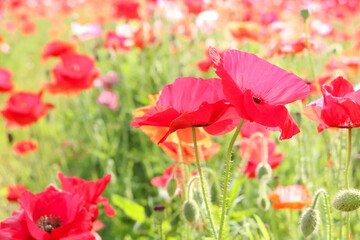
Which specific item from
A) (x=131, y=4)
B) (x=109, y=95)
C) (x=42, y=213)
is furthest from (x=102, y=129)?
(x=42, y=213)

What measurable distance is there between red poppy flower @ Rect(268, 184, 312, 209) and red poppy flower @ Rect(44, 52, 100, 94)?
4.42 feet

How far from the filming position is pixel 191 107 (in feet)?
2.72

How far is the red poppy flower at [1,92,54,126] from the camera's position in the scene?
2150 mm

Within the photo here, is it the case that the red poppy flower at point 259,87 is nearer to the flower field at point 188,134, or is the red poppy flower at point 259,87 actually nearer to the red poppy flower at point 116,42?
the flower field at point 188,134

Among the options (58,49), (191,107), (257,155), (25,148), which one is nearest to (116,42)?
(58,49)

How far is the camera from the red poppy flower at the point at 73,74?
7.49ft

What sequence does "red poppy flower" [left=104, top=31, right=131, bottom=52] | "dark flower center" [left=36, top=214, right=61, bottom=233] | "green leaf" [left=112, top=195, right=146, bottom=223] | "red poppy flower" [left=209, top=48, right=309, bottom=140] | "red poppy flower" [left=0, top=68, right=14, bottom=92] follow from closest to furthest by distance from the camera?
1. "red poppy flower" [left=209, top=48, right=309, bottom=140]
2. "dark flower center" [left=36, top=214, right=61, bottom=233]
3. "green leaf" [left=112, top=195, right=146, bottom=223]
4. "red poppy flower" [left=0, top=68, right=14, bottom=92]
5. "red poppy flower" [left=104, top=31, right=131, bottom=52]

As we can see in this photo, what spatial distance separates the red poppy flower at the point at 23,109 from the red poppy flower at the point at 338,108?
158 cm

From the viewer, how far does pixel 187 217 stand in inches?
39.6

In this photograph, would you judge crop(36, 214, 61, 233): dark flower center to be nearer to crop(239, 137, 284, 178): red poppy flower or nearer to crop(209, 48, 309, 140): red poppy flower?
crop(209, 48, 309, 140): red poppy flower

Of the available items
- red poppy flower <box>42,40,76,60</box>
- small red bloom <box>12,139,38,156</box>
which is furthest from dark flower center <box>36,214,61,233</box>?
red poppy flower <box>42,40,76,60</box>

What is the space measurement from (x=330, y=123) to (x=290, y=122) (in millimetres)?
98

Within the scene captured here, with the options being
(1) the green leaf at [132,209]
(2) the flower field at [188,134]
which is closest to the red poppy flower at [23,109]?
(2) the flower field at [188,134]

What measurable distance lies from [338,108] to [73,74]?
1.68 metres
